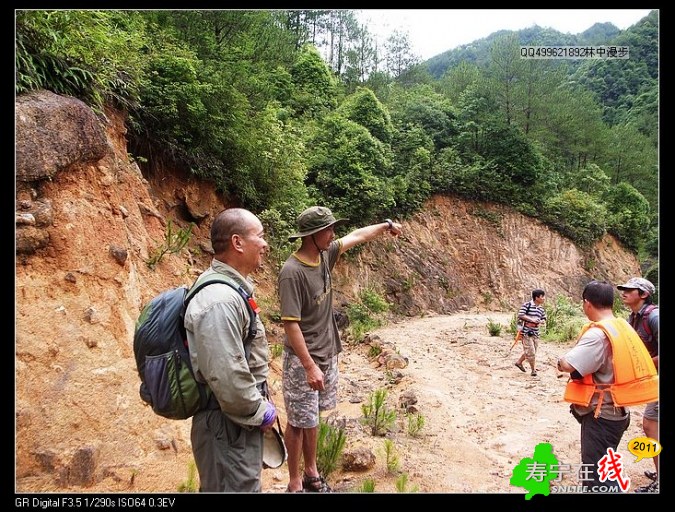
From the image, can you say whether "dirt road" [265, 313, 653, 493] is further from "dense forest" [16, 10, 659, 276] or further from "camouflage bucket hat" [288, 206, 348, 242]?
"dense forest" [16, 10, 659, 276]

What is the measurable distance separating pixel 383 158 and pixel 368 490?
12847 mm

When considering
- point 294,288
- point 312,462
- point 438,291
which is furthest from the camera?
point 438,291

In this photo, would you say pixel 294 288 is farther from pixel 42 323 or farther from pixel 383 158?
pixel 383 158

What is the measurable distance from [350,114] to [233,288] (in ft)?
49.7

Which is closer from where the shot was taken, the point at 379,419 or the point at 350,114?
the point at 379,419

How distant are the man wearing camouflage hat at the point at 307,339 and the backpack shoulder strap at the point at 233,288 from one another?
0.84 meters

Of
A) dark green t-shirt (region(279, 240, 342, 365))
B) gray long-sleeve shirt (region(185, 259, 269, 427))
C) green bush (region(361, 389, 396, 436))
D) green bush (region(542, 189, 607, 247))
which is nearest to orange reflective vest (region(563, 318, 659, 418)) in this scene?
dark green t-shirt (region(279, 240, 342, 365))

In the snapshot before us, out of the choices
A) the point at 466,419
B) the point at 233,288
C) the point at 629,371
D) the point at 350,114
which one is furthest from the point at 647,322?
the point at 350,114

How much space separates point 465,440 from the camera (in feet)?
15.4

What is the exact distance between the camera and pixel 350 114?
52.9ft

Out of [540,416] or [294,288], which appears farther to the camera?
[540,416]

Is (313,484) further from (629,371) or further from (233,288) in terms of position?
(629,371)

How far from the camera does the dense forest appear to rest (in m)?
6.15

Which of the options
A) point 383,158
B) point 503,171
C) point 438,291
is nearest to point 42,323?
point 383,158
